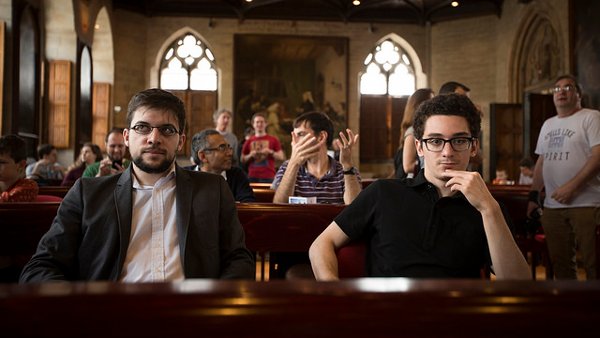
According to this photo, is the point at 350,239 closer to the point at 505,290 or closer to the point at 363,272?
the point at 363,272

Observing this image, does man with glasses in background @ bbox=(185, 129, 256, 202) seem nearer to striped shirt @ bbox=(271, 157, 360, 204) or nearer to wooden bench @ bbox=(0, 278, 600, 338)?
striped shirt @ bbox=(271, 157, 360, 204)

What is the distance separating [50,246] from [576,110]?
383cm

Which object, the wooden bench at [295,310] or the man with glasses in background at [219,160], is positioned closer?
the wooden bench at [295,310]

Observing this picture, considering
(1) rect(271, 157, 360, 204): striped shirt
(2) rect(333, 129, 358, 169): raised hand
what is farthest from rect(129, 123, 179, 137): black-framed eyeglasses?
(1) rect(271, 157, 360, 204): striped shirt

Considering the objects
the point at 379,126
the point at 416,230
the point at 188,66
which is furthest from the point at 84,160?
the point at 379,126

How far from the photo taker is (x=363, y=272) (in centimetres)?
242

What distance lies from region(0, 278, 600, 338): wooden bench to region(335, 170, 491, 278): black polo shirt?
1399 millimetres

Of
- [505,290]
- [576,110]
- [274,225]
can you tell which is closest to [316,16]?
[576,110]

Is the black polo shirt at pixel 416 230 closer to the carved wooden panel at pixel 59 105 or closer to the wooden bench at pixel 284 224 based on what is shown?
the wooden bench at pixel 284 224

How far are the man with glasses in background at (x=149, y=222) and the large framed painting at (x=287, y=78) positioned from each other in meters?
15.1

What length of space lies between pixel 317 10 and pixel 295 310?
17377 mm

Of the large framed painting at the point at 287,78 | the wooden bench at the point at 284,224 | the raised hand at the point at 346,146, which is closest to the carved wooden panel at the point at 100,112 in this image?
the large framed painting at the point at 287,78

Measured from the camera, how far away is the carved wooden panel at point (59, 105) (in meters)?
12.3

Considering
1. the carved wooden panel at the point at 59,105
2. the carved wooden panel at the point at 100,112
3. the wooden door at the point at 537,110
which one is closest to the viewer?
the wooden door at the point at 537,110
